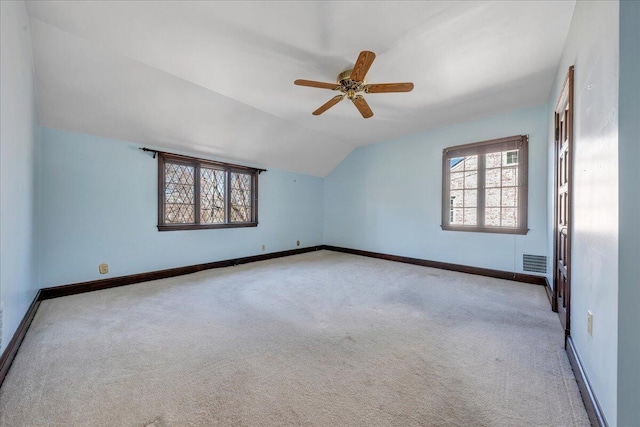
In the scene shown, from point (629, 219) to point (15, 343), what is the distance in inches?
149

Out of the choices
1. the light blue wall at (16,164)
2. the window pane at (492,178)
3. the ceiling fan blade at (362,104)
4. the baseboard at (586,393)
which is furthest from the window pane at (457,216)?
the light blue wall at (16,164)

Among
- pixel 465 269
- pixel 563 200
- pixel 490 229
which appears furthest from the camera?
pixel 465 269

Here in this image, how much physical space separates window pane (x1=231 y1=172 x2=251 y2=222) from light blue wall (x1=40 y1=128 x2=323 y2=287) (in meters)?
0.50

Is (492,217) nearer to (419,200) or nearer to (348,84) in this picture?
(419,200)

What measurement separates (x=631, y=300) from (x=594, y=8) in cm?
167

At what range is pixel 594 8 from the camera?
4.96 ft

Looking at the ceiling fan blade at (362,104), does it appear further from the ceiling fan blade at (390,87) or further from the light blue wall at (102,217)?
the light blue wall at (102,217)

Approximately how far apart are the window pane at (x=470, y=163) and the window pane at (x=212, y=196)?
4.48 meters

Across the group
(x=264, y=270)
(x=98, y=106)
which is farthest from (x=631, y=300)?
(x=98, y=106)

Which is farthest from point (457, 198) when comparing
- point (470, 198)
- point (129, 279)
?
point (129, 279)

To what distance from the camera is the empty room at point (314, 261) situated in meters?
1.37

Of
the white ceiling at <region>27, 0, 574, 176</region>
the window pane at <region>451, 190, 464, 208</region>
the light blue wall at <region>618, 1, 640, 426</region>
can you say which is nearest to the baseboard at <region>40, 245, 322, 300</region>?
the white ceiling at <region>27, 0, 574, 176</region>

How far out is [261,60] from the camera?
2.68 m

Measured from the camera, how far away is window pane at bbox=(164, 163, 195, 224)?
418cm
